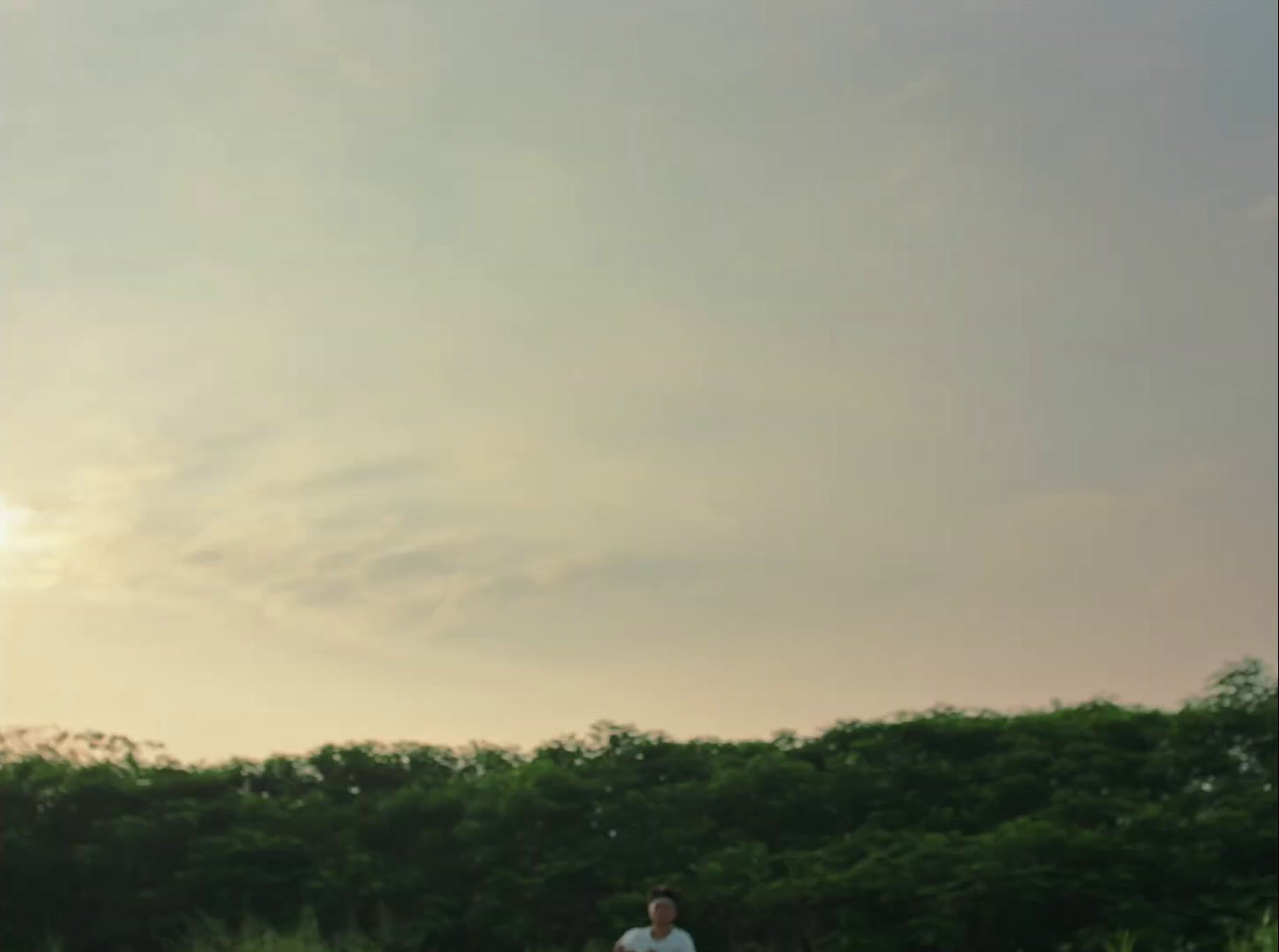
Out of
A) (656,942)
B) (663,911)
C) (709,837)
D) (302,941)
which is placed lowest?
(656,942)

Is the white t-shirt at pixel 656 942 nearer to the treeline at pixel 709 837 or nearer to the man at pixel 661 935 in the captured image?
the man at pixel 661 935

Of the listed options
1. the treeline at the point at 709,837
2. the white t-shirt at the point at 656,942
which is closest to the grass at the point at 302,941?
the treeline at the point at 709,837

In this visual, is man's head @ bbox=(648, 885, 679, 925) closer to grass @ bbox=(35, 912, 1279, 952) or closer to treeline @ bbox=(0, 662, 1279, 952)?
treeline @ bbox=(0, 662, 1279, 952)

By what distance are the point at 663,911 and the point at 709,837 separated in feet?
22.0

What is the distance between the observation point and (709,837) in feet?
69.3

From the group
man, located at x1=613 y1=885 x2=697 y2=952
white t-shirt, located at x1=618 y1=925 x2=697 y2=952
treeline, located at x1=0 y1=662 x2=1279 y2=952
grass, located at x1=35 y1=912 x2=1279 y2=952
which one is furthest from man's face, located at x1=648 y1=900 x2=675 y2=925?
grass, located at x1=35 y1=912 x2=1279 y2=952

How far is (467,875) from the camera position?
2111 cm

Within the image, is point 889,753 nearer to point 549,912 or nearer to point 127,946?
point 549,912

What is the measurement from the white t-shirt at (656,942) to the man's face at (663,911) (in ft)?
0.46

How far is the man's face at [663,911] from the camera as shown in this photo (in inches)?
569

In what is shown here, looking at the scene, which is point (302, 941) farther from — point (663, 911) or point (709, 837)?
point (663, 911)

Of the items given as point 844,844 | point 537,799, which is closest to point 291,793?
point 537,799

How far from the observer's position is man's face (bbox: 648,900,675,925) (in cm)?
1446

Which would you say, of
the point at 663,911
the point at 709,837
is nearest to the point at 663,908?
the point at 663,911
